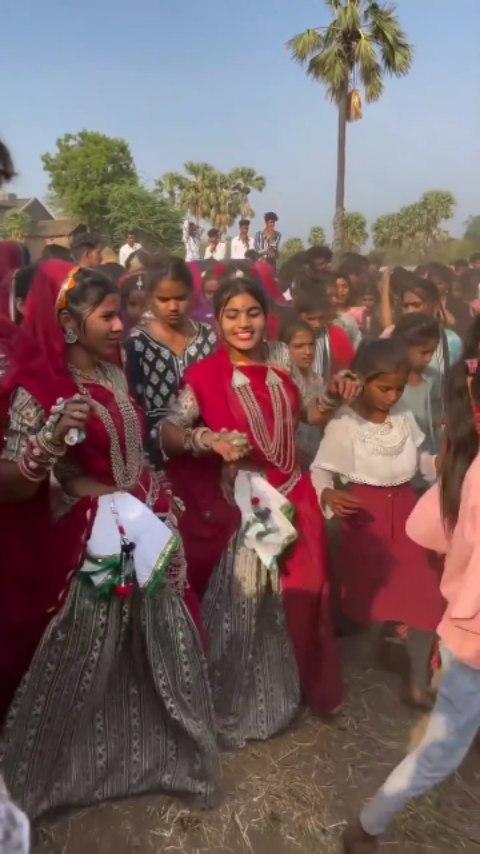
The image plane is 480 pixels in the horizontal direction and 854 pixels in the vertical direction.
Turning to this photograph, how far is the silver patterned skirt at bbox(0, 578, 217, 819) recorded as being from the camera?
2555 millimetres

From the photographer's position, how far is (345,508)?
10.5 feet

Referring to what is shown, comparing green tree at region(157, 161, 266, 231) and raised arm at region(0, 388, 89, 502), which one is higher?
green tree at region(157, 161, 266, 231)

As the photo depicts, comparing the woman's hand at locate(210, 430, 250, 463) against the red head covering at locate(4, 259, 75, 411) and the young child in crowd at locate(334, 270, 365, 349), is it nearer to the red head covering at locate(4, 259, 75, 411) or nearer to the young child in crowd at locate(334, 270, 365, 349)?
the red head covering at locate(4, 259, 75, 411)

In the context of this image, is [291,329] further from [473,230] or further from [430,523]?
[473,230]

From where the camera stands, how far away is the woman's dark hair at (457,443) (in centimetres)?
226

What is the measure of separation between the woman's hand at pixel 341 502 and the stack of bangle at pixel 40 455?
1.34 metres

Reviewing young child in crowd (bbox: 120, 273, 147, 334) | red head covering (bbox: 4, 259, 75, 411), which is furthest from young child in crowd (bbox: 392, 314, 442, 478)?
red head covering (bbox: 4, 259, 75, 411)

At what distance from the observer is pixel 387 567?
3.39 metres

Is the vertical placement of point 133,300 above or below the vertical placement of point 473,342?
above

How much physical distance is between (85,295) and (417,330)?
2196 mm

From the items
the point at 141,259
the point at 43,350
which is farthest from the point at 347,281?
the point at 43,350

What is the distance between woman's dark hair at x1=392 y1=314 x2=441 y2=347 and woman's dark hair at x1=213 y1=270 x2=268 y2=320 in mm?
1186

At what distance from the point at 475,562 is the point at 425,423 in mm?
2079

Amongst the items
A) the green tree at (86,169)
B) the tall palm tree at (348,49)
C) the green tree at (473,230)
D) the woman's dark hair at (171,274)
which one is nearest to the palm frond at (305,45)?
the tall palm tree at (348,49)
